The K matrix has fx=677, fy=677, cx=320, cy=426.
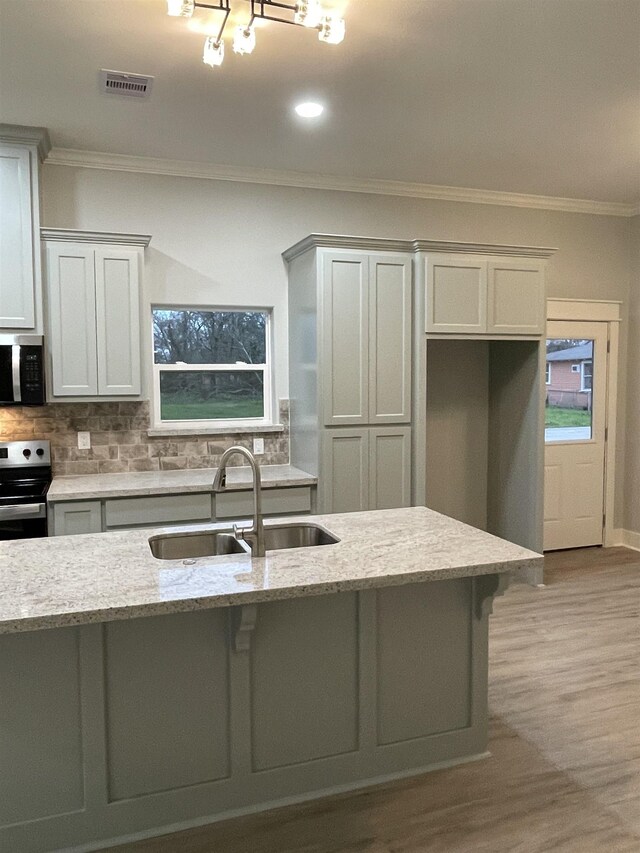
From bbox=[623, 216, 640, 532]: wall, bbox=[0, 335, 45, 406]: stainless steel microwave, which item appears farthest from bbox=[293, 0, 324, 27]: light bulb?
bbox=[623, 216, 640, 532]: wall

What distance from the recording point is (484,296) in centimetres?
451

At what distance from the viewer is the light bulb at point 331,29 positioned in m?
2.39

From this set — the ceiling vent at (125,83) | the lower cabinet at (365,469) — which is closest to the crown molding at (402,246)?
the lower cabinet at (365,469)

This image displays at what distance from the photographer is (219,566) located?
2.19 m

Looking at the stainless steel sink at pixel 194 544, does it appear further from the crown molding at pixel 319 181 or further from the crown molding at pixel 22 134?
the crown molding at pixel 319 181

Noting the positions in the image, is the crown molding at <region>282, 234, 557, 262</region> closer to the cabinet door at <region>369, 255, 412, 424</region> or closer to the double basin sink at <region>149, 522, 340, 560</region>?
the cabinet door at <region>369, 255, 412, 424</region>

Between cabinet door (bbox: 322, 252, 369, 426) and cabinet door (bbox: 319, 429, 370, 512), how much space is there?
100mm

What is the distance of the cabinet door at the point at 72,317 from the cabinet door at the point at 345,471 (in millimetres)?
1485

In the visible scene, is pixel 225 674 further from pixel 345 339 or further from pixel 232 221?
pixel 232 221

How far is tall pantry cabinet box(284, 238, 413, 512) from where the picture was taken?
13.8 feet

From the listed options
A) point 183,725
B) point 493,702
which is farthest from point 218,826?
point 493,702

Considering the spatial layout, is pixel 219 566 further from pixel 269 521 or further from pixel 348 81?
pixel 348 81

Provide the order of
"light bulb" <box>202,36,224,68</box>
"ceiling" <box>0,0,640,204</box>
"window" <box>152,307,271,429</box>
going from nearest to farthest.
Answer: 1. "light bulb" <box>202,36,224,68</box>
2. "ceiling" <box>0,0,640,204</box>
3. "window" <box>152,307,271,429</box>

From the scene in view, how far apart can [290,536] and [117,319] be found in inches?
79.3
